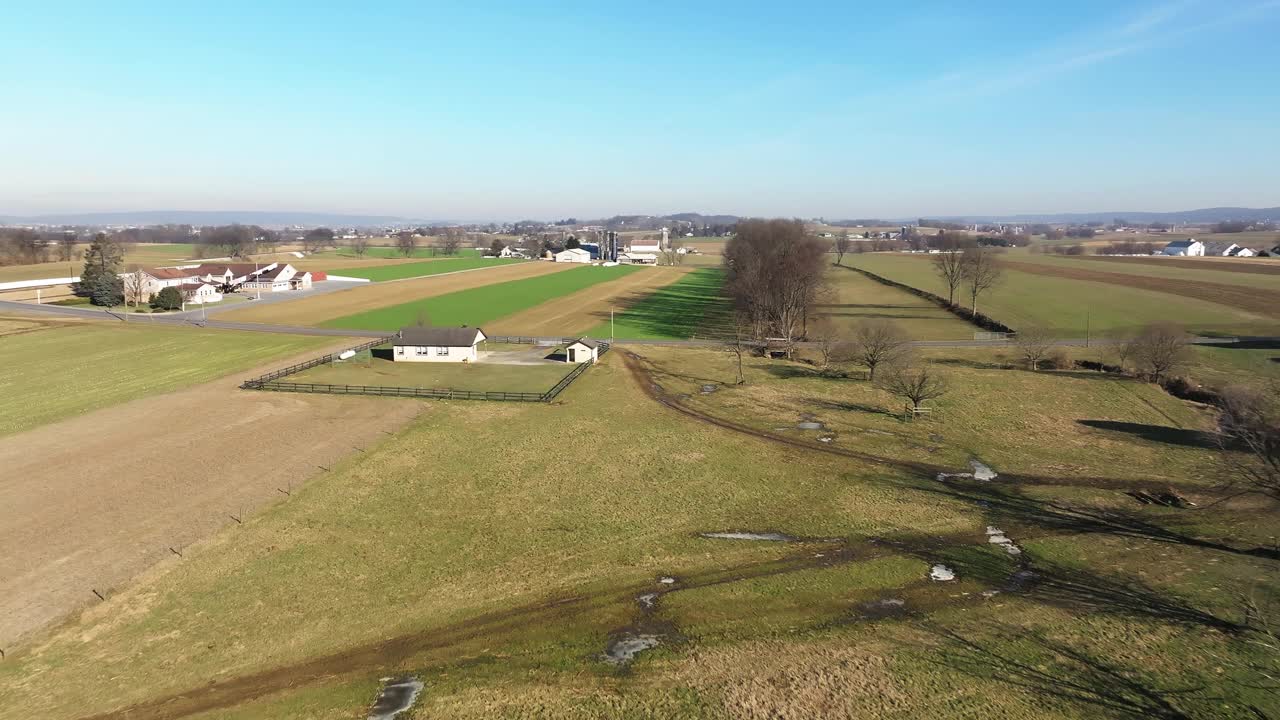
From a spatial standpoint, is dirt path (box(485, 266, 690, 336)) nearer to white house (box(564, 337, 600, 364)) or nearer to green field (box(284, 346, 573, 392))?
white house (box(564, 337, 600, 364))

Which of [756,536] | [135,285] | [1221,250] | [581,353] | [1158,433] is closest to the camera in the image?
[756,536]

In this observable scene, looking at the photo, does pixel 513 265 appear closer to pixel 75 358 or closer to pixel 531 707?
pixel 75 358

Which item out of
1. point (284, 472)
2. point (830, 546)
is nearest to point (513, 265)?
point (284, 472)

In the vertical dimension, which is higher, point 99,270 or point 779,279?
point 99,270

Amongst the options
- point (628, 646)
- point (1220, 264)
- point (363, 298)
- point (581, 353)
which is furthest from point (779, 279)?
point (1220, 264)

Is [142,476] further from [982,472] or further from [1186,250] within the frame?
[1186,250]

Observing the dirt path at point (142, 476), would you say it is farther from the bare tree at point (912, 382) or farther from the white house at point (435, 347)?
the bare tree at point (912, 382)

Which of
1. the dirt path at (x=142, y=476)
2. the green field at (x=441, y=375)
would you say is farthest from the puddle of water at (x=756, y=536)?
the green field at (x=441, y=375)

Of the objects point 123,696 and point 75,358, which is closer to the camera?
point 123,696
